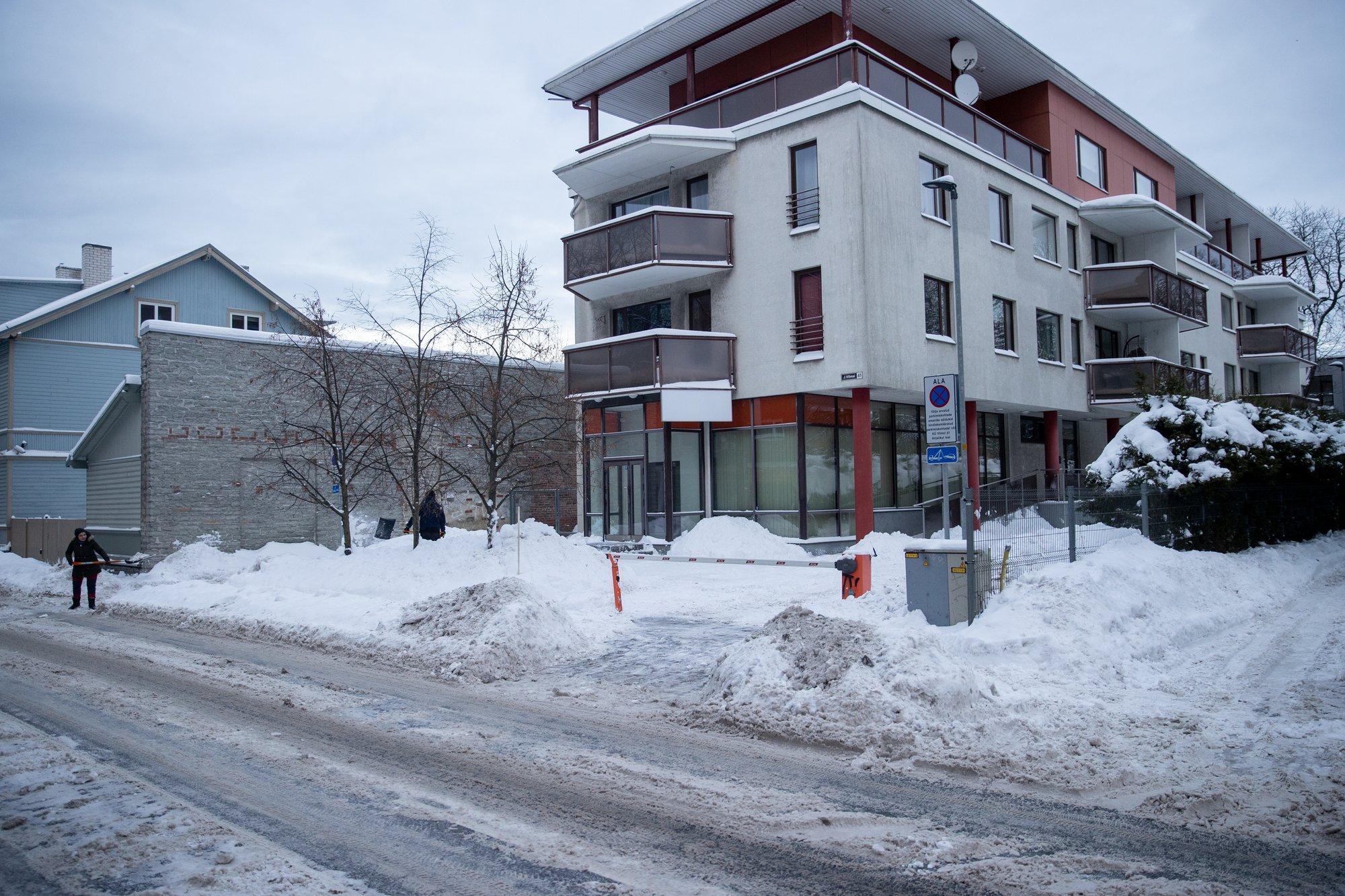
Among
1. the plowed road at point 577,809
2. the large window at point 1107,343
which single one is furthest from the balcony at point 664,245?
the plowed road at point 577,809

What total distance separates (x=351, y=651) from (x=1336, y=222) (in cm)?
5454

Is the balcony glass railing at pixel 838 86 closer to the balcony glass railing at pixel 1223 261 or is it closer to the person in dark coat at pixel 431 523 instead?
the person in dark coat at pixel 431 523

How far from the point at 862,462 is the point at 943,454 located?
1067 centimetres

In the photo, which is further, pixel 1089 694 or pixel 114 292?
pixel 114 292

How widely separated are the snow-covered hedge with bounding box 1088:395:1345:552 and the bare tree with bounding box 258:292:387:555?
1566 centimetres

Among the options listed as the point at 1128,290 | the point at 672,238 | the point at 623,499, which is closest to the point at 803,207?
the point at 672,238

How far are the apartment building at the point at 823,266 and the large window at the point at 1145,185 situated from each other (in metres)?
4.18

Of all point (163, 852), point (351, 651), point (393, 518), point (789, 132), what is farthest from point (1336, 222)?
point (163, 852)

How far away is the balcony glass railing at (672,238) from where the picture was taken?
23.2 metres

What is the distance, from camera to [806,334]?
22.3 meters

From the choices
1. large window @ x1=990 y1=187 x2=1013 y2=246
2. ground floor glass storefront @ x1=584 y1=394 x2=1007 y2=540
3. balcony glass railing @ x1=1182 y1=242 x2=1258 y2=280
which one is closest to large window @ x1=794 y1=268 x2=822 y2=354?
ground floor glass storefront @ x1=584 y1=394 x2=1007 y2=540

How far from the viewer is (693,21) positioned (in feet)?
78.8

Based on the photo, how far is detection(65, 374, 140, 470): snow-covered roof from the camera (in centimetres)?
2428

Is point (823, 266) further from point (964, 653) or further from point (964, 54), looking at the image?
point (964, 653)
